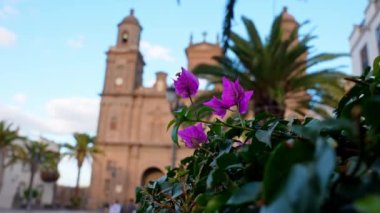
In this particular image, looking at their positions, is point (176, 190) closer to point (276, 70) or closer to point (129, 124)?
point (276, 70)

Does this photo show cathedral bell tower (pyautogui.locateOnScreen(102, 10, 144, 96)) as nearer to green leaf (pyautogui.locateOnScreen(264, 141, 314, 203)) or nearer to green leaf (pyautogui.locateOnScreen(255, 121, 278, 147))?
green leaf (pyautogui.locateOnScreen(255, 121, 278, 147))

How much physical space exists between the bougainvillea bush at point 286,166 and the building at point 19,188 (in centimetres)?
4054

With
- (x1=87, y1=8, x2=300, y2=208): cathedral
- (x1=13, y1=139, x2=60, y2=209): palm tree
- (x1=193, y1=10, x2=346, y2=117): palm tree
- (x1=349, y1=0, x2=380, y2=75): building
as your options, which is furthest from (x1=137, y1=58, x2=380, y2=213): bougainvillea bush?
(x1=13, y1=139, x2=60, y2=209): palm tree

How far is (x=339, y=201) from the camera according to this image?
67cm

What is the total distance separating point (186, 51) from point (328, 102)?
Answer: 24321mm

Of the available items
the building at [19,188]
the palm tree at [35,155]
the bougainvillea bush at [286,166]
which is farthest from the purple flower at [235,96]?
the building at [19,188]

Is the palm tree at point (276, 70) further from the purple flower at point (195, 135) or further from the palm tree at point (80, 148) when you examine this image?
the palm tree at point (80, 148)

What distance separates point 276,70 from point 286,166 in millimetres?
11206

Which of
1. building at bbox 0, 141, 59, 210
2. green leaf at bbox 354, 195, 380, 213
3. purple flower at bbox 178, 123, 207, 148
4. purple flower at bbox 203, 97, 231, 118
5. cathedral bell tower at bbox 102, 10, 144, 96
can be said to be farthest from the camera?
building at bbox 0, 141, 59, 210

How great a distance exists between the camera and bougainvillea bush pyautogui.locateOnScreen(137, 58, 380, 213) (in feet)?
2.08

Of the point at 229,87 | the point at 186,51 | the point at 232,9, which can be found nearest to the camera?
the point at 229,87

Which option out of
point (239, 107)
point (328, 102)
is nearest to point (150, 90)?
point (328, 102)

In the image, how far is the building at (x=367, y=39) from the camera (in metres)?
17.6

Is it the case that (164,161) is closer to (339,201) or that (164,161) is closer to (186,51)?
→ (186,51)
